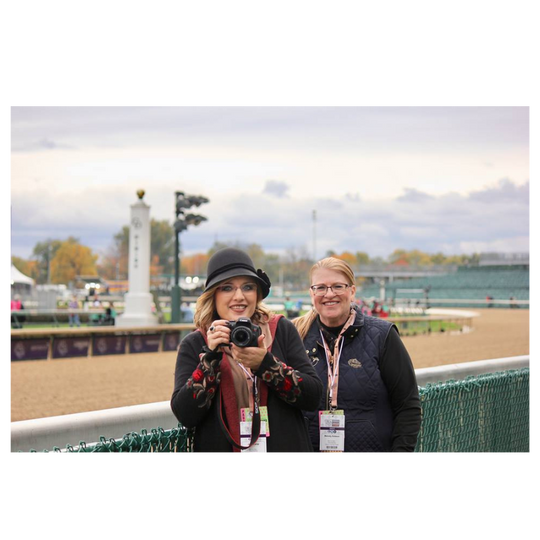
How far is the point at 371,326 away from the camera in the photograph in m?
3.22

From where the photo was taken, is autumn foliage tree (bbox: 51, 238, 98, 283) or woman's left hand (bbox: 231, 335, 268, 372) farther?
autumn foliage tree (bbox: 51, 238, 98, 283)

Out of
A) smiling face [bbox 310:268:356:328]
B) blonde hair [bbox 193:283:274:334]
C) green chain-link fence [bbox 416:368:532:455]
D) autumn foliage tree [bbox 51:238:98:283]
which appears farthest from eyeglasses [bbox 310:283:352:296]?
autumn foliage tree [bbox 51:238:98:283]

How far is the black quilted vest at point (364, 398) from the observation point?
10.1 ft

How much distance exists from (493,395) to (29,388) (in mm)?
9467

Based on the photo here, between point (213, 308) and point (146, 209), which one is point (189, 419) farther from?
point (146, 209)

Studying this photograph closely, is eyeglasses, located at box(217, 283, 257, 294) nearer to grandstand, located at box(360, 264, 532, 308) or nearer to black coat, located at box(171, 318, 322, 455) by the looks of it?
black coat, located at box(171, 318, 322, 455)

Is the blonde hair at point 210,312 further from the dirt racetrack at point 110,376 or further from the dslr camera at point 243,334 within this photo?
the dirt racetrack at point 110,376

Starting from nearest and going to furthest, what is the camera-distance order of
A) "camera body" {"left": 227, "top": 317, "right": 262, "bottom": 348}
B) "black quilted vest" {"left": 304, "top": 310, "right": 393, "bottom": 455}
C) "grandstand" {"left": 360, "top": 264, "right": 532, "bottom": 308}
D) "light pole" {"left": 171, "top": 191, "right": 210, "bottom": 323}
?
"camera body" {"left": 227, "top": 317, "right": 262, "bottom": 348} → "black quilted vest" {"left": 304, "top": 310, "right": 393, "bottom": 455} → "light pole" {"left": 171, "top": 191, "right": 210, "bottom": 323} → "grandstand" {"left": 360, "top": 264, "right": 532, "bottom": 308}

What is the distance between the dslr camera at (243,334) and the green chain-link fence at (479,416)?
85.3 inches

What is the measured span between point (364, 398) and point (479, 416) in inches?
91.3

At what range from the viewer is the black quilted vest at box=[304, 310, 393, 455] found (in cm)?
309

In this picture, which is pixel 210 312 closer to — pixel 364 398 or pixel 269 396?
pixel 269 396

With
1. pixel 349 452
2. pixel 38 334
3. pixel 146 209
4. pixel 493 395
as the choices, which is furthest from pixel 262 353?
pixel 146 209

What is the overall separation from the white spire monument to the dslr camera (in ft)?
78.4
